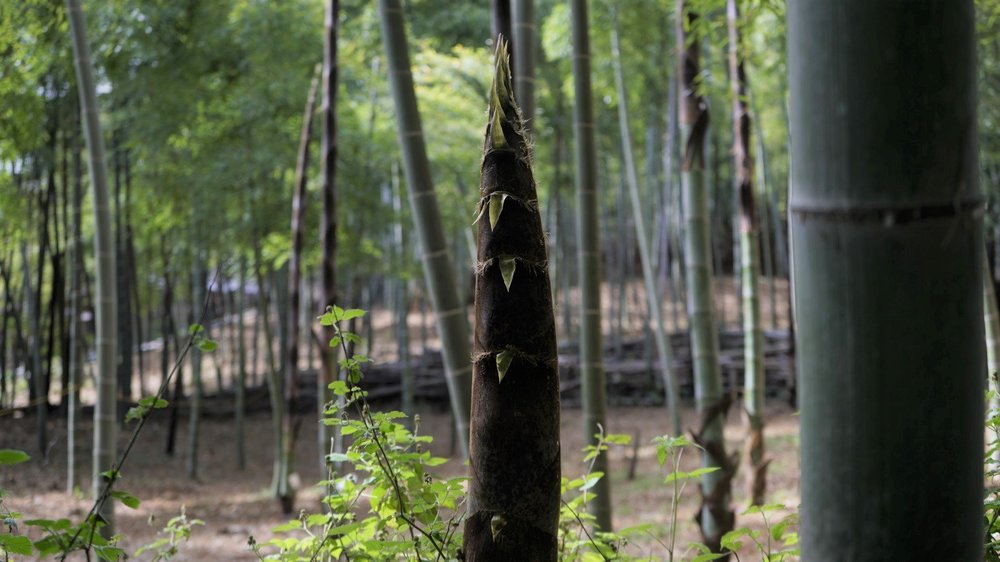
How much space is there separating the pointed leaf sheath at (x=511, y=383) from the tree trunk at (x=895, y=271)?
41cm

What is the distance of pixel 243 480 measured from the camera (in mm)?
10016

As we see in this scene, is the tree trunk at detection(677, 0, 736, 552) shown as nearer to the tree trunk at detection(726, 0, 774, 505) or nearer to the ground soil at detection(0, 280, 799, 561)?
the tree trunk at detection(726, 0, 774, 505)

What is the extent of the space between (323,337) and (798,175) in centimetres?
578

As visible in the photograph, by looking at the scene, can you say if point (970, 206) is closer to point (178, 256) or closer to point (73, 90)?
point (73, 90)

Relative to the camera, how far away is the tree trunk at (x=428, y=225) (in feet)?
7.79

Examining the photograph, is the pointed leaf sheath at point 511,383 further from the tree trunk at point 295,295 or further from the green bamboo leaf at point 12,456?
the tree trunk at point 295,295

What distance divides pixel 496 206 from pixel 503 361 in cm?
20

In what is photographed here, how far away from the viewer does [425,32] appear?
13.8 metres

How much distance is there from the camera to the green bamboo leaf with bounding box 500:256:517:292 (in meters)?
1.11

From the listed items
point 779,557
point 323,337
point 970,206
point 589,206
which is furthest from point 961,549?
point 323,337

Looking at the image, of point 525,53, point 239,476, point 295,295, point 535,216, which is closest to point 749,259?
point 525,53

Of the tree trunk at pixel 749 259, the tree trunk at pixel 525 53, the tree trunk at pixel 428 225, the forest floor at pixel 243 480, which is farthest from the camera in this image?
the forest floor at pixel 243 480

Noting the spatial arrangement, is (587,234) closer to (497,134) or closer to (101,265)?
(497,134)

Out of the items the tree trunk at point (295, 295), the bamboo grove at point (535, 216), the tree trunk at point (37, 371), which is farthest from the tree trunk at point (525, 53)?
the tree trunk at point (37, 371)
